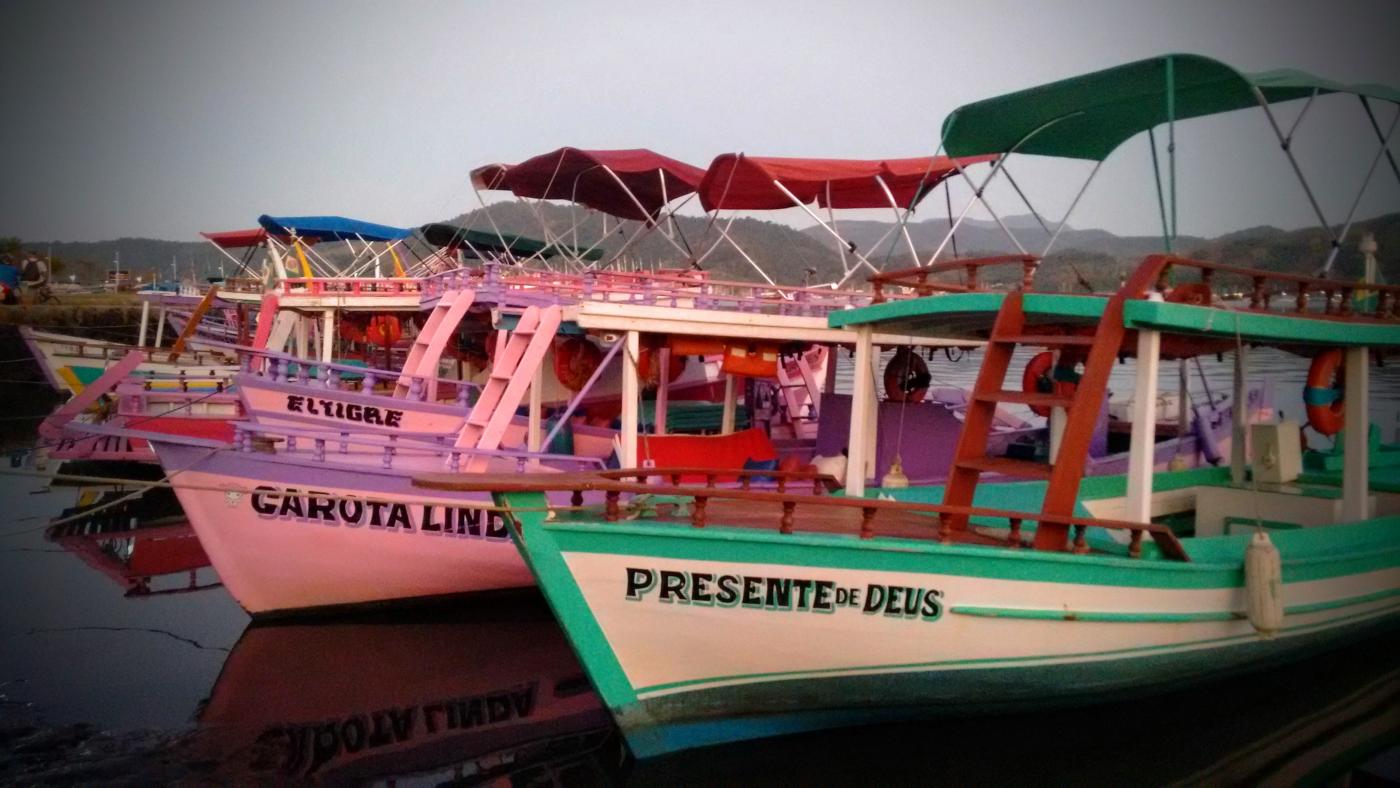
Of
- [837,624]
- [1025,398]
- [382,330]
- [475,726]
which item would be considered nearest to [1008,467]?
[1025,398]

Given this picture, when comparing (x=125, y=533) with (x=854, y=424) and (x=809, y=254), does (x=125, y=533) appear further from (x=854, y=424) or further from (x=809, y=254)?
(x=809, y=254)

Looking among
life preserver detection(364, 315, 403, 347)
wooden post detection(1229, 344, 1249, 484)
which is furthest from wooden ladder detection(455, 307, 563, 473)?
life preserver detection(364, 315, 403, 347)

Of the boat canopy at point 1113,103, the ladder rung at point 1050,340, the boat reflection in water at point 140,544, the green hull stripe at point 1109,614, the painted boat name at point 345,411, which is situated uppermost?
the boat canopy at point 1113,103

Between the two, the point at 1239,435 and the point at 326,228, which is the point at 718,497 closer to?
the point at 1239,435

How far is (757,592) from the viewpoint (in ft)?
20.1

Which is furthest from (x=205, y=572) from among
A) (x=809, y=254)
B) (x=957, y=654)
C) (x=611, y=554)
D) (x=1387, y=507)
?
(x=809, y=254)

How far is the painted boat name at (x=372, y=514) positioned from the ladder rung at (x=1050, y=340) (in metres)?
5.28

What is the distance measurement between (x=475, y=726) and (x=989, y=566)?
178 inches

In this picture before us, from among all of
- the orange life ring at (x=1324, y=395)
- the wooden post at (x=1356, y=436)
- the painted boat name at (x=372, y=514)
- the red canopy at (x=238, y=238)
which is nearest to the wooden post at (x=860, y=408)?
the painted boat name at (x=372, y=514)

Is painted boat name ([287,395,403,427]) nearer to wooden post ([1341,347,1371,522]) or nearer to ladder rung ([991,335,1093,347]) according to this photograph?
ladder rung ([991,335,1093,347])

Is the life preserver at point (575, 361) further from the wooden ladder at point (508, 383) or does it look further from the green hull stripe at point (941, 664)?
the green hull stripe at point (941, 664)

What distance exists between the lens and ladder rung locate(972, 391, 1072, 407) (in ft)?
22.0

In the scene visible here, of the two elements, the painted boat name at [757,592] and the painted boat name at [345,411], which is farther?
the painted boat name at [345,411]

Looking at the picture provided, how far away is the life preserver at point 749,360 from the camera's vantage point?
1058cm
